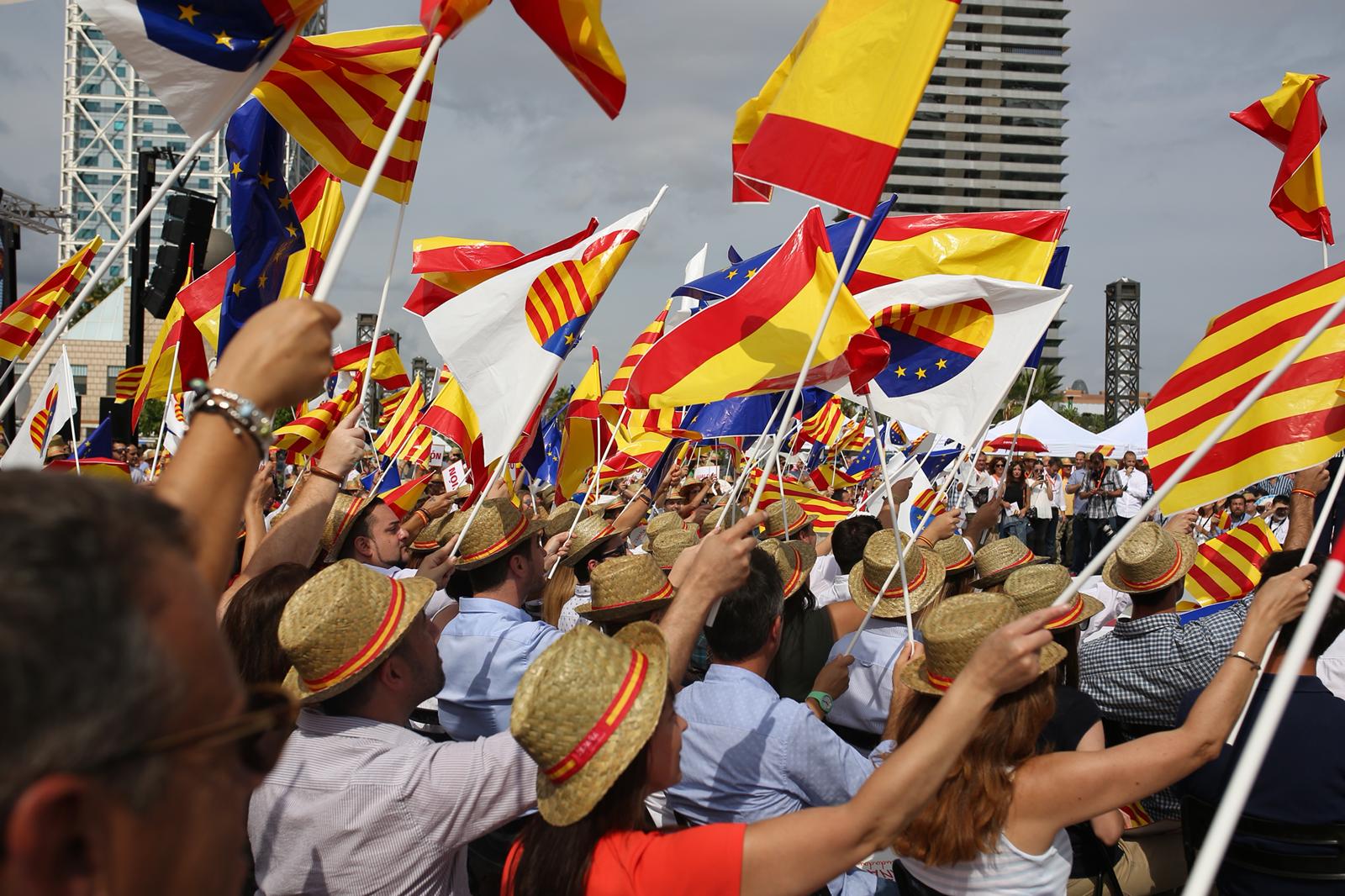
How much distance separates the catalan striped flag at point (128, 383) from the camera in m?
10.7

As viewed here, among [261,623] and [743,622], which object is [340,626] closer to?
[261,623]

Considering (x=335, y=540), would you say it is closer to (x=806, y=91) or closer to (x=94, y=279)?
(x=94, y=279)

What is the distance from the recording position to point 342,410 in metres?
8.48

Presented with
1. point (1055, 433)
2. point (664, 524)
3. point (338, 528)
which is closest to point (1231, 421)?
point (338, 528)

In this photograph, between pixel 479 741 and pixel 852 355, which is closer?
pixel 479 741

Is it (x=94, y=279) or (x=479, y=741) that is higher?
(x=94, y=279)

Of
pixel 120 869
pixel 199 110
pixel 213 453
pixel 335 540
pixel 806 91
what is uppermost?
pixel 806 91

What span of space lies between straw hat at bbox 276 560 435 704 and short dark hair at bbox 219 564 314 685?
0.15m

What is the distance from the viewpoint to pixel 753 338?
201 inches

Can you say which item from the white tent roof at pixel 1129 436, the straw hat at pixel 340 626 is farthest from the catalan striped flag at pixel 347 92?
the white tent roof at pixel 1129 436

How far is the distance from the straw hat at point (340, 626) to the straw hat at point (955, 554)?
4.11m

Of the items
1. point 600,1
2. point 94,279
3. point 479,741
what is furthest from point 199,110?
point 479,741

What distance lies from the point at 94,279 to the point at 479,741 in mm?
2253

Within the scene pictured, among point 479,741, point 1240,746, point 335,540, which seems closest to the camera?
point 479,741
